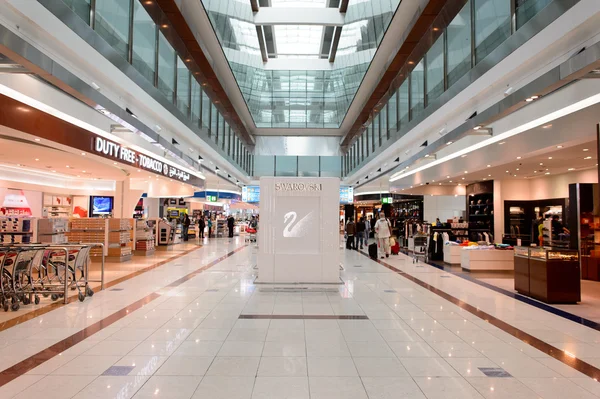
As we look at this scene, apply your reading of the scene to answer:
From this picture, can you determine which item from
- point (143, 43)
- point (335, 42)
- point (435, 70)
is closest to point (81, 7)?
point (143, 43)

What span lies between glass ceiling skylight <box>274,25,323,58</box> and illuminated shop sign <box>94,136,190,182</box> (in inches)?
556

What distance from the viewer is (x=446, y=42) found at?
A: 34.3 ft

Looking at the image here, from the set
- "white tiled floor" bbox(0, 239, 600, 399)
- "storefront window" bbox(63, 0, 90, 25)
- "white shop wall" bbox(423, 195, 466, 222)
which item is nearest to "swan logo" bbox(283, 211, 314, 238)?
"white tiled floor" bbox(0, 239, 600, 399)

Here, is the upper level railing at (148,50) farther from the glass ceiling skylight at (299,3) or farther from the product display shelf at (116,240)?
the glass ceiling skylight at (299,3)

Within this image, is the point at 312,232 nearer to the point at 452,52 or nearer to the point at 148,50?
the point at 452,52

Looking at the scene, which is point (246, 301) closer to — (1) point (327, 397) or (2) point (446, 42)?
(1) point (327, 397)

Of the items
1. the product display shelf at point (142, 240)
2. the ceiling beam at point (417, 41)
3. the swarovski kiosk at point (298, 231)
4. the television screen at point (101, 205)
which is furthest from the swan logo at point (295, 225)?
the television screen at point (101, 205)

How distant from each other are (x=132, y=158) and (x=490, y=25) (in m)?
8.79

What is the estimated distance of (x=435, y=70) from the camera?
442 inches

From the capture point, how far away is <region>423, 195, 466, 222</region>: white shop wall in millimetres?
22219

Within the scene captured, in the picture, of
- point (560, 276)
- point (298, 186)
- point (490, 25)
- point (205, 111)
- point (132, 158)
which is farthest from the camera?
point (205, 111)

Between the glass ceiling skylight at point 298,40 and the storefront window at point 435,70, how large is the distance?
14134mm

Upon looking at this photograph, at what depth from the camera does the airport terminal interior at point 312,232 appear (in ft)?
13.2

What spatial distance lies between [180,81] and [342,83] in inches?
535
